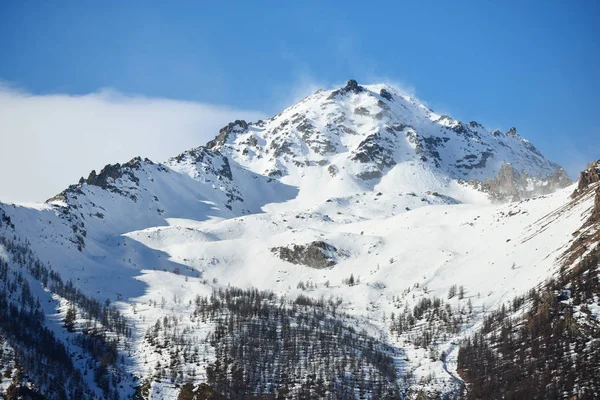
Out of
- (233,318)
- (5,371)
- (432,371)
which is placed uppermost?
(233,318)

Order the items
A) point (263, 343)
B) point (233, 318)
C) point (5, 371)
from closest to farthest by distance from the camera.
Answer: point (5, 371)
point (263, 343)
point (233, 318)

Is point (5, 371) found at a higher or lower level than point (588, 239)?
lower

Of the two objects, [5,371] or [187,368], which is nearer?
[5,371]

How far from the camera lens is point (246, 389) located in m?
163

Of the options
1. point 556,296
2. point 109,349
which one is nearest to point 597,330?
point 556,296

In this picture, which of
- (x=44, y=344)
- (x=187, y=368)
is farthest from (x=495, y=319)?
(x=44, y=344)

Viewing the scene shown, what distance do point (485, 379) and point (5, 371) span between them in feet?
343

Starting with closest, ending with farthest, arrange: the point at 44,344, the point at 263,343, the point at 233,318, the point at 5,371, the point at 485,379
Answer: the point at 5,371 → the point at 485,379 → the point at 44,344 → the point at 263,343 → the point at 233,318

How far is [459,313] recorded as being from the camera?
198875mm

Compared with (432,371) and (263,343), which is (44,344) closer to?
(263,343)

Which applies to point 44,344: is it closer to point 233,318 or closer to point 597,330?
point 233,318

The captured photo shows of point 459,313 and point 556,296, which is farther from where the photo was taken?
point 459,313

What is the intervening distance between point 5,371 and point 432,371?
315ft

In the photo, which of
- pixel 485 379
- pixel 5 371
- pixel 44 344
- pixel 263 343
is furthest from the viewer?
pixel 263 343
